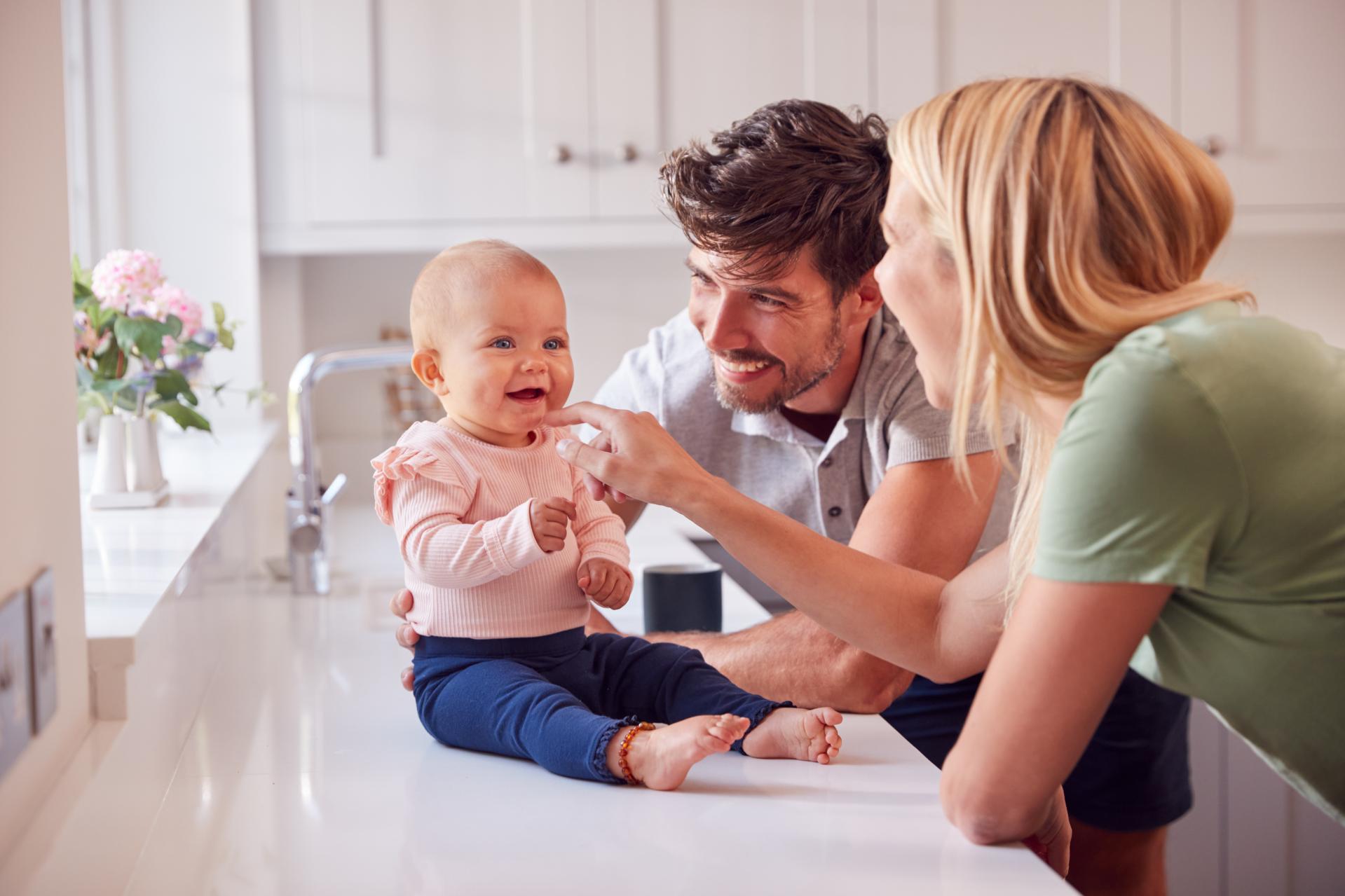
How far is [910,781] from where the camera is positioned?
3.49 ft

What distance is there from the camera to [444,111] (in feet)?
8.80

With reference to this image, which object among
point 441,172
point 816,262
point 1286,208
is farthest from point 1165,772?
point 441,172

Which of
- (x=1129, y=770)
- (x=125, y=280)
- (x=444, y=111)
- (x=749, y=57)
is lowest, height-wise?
(x=1129, y=770)

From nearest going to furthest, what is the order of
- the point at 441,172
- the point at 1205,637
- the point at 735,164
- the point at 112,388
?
the point at 1205,637
the point at 735,164
the point at 112,388
the point at 441,172

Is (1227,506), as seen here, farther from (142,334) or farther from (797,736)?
(142,334)

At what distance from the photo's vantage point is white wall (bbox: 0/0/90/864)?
800mm

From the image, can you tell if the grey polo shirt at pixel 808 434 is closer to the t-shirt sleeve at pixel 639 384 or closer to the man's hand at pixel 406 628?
the t-shirt sleeve at pixel 639 384

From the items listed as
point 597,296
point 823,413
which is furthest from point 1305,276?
point 823,413

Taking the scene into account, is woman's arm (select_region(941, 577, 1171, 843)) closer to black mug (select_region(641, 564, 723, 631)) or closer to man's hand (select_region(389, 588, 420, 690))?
man's hand (select_region(389, 588, 420, 690))

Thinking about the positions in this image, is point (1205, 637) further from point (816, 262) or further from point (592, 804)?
point (816, 262)

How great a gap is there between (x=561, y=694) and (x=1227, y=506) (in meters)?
0.54

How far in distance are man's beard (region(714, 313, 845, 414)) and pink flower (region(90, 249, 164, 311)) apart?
2.63 ft

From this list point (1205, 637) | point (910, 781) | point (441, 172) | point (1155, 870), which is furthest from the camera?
point (441, 172)

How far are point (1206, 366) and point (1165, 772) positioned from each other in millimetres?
1210
